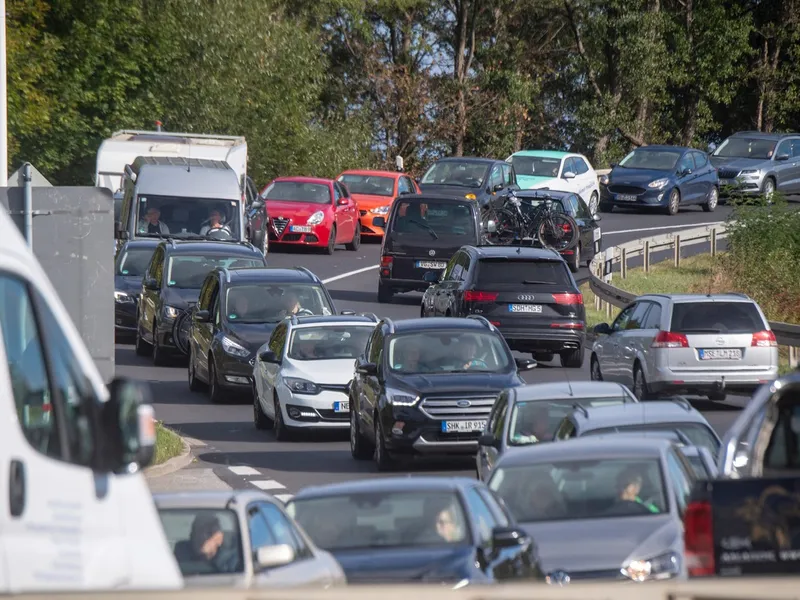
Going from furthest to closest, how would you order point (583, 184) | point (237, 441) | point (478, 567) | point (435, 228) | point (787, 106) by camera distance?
point (787, 106) < point (583, 184) < point (435, 228) < point (237, 441) < point (478, 567)

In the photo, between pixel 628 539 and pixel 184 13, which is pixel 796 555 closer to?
pixel 628 539

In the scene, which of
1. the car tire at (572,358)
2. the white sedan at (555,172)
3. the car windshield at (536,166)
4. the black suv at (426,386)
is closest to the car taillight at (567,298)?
the car tire at (572,358)

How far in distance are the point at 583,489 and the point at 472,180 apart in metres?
28.7

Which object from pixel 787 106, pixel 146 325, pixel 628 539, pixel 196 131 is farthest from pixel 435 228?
pixel 787 106

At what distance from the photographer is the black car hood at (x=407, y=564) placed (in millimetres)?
9805

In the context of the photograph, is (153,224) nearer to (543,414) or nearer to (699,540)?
(543,414)

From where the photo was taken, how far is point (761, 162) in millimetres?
51719

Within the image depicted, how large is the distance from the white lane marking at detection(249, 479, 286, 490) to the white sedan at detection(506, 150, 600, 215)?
2766 cm

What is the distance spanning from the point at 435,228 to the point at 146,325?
6900mm

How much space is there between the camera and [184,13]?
5038 centimetres

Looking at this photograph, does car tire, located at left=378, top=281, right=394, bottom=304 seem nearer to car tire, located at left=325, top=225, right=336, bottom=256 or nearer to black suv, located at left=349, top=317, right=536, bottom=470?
car tire, located at left=325, top=225, right=336, bottom=256

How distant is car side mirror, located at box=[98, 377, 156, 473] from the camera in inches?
244

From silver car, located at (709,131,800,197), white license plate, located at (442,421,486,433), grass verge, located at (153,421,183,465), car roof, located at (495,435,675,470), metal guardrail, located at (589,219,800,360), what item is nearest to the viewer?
car roof, located at (495,435,675,470)

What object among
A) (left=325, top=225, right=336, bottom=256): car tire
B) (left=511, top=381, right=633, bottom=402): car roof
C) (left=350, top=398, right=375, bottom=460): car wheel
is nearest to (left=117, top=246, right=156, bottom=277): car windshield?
(left=325, top=225, right=336, bottom=256): car tire
